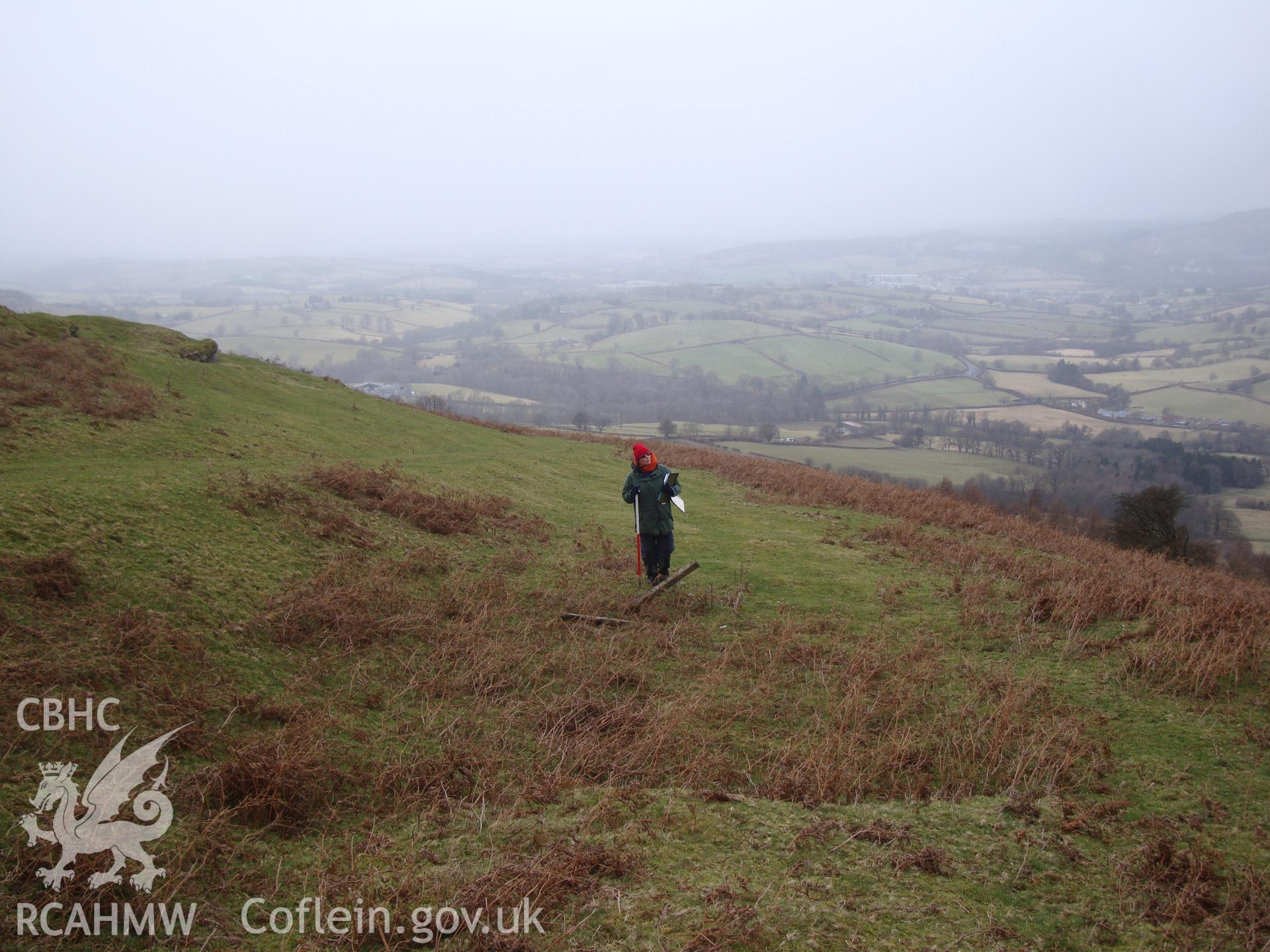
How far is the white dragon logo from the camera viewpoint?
445cm

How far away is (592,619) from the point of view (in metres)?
10.5

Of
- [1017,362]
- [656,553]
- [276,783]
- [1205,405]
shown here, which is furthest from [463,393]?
[1017,362]

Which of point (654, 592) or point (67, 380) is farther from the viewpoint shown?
point (67, 380)

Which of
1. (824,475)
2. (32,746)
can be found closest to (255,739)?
(32,746)

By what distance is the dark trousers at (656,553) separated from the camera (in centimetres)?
1245

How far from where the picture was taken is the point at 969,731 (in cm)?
747

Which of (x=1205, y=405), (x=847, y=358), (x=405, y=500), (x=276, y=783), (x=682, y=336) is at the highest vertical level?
(x=682, y=336)

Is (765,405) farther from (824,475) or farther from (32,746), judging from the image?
(32,746)

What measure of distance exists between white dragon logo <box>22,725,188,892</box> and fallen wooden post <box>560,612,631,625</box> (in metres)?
5.60

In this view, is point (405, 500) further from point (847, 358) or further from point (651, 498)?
point (847, 358)

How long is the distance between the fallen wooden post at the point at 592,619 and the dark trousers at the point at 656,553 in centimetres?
204

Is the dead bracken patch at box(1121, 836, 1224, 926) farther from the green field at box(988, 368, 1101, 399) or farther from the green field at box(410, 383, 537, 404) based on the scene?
the green field at box(988, 368, 1101, 399)

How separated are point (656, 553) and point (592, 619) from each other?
244 cm

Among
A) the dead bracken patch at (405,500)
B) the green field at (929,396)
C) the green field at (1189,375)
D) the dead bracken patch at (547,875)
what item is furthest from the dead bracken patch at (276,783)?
the green field at (1189,375)
